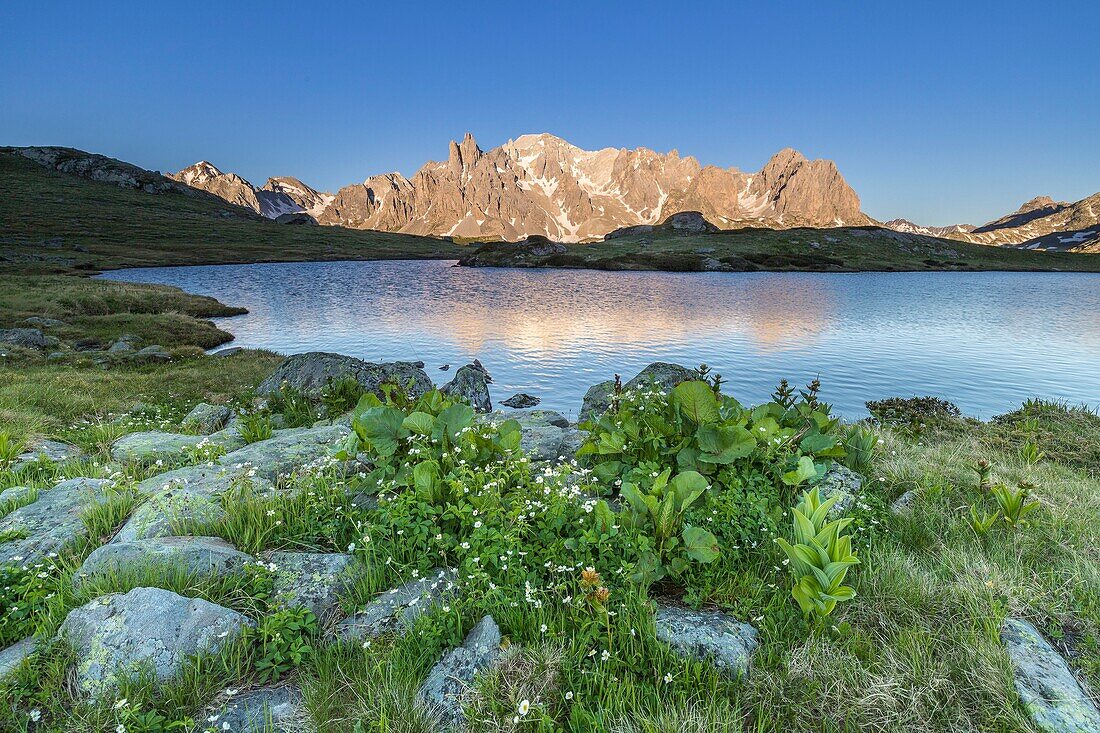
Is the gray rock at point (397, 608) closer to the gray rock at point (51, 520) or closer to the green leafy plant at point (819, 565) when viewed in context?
the green leafy plant at point (819, 565)

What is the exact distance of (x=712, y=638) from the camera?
12.8 feet

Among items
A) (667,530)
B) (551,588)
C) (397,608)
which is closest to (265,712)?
(397,608)

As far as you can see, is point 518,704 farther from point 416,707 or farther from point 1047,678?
point 1047,678

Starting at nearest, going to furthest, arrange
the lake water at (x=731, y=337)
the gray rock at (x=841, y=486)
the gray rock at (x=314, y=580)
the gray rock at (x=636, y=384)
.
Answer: the gray rock at (x=314, y=580) → the gray rock at (x=841, y=486) → the gray rock at (x=636, y=384) → the lake water at (x=731, y=337)

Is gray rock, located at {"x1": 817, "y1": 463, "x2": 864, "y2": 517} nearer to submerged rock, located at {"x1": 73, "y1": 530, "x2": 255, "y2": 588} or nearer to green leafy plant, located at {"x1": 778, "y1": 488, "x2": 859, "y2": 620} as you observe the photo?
green leafy plant, located at {"x1": 778, "y1": 488, "x2": 859, "y2": 620}

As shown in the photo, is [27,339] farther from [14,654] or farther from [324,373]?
[14,654]

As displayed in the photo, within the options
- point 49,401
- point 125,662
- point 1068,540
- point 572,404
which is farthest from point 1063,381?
point 49,401

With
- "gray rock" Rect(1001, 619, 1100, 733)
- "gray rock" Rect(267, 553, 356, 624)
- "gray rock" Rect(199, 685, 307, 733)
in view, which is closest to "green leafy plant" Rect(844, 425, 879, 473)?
"gray rock" Rect(1001, 619, 1100, 733)

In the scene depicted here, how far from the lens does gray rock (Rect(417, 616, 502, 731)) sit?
3.35 meters

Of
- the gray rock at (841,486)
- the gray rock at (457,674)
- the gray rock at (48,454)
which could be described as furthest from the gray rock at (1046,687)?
the gray rock at (48,454)

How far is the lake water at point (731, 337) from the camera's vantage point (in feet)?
75.1

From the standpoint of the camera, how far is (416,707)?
3.31 meters

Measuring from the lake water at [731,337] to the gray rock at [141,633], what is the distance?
15764mm

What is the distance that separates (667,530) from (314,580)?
133 inches
